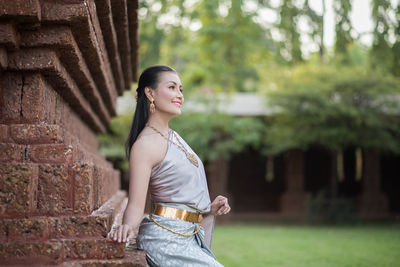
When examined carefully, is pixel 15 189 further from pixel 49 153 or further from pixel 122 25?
pixel 122 25

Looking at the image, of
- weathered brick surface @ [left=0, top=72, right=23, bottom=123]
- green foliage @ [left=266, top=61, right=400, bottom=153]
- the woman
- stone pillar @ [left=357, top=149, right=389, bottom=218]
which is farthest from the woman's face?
stone pillar @ [left=357, top=149, right=389, bottom=218]

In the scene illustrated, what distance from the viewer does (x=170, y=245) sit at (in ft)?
6.63

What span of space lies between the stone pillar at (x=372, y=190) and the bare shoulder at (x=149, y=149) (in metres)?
12.8

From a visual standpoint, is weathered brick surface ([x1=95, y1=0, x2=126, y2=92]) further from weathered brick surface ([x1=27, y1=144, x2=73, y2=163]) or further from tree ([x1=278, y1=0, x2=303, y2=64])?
tree ([x1=278, y1=0, x2=303, y2=64])

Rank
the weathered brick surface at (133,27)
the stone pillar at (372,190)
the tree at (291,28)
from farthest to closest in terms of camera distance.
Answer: the stone pillar at (372,190)
the tree at (291,28)
the weathered brick surface at (133,27)

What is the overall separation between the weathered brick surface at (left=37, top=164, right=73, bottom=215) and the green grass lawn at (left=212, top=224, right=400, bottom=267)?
459 cm

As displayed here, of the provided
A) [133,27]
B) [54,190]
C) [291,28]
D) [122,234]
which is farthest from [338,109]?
[54,190]

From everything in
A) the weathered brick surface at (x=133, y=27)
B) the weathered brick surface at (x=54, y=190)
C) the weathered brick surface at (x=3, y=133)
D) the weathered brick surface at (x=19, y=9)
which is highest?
the weathered brick surface at (x=133, y=27)

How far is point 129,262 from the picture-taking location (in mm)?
1678

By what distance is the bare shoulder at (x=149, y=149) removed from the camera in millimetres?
2021

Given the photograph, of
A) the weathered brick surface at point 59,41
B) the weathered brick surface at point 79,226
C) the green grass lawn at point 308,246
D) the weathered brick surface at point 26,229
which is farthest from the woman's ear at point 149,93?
the green grass lawn at point 308,246

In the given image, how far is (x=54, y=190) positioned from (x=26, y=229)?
6.6 inches

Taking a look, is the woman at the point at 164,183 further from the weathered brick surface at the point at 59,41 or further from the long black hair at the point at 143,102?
the weathered brick surface at the point at 59,41

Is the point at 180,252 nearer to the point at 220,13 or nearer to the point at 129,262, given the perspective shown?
the point at 129,262
